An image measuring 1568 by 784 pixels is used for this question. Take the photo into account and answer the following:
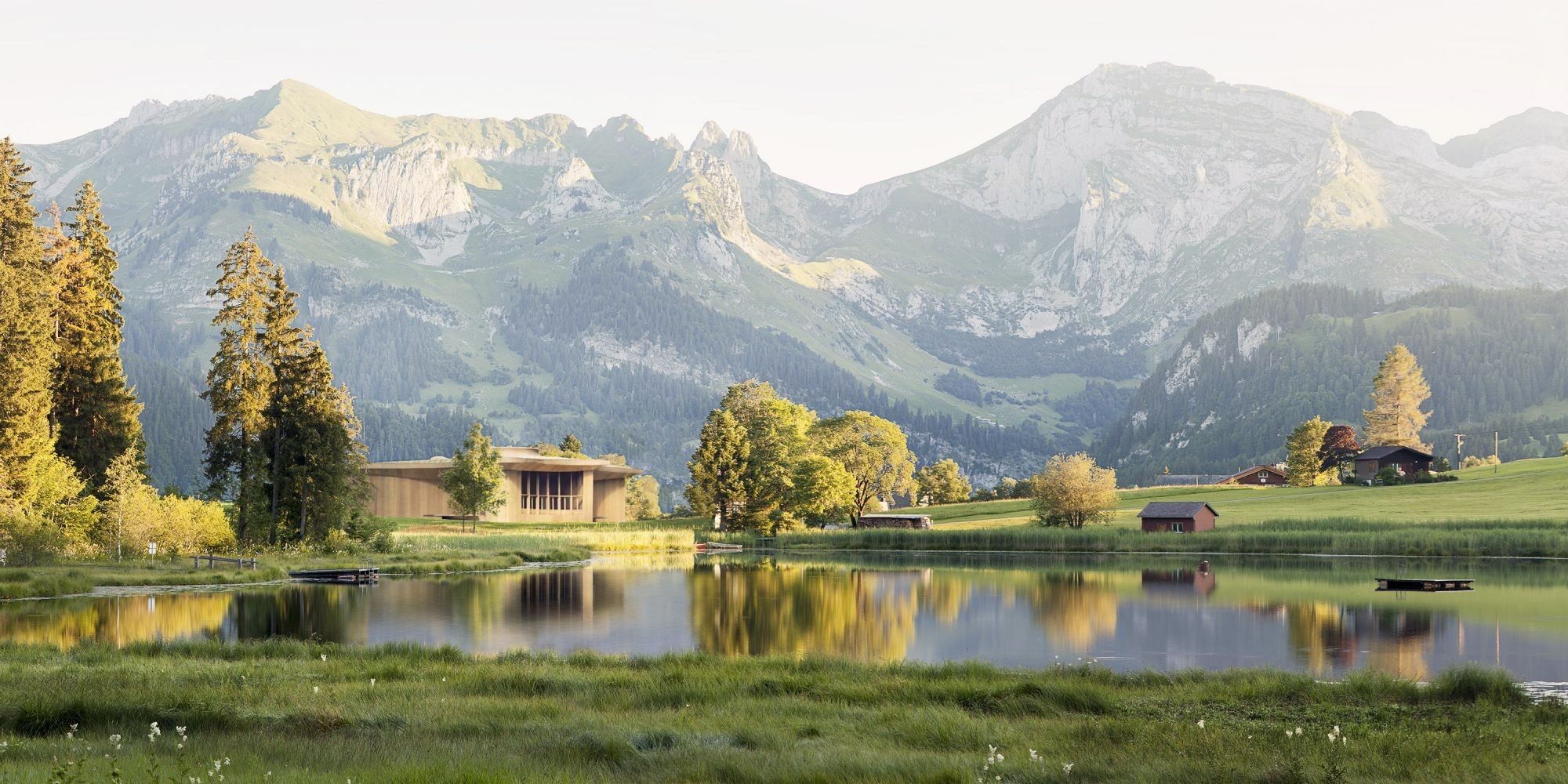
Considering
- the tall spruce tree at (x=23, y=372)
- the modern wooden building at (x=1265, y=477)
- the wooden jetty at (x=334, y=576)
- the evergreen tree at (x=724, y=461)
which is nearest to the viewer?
the tall spruce tree at (x=23, y=372)

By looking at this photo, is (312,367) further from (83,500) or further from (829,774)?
(829,774)

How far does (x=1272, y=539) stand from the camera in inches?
3415

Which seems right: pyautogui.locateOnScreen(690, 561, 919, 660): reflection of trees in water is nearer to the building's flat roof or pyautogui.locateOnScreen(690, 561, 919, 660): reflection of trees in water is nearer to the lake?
the lake

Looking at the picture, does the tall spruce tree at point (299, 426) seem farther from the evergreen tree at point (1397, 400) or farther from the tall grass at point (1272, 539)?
the evergreen tree at point (1397, 400)

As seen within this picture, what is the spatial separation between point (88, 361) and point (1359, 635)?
58.2 metres

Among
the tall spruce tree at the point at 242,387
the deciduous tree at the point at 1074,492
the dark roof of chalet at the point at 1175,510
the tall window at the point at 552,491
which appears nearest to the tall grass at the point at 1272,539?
the deciduous tree at the point at 1074,492

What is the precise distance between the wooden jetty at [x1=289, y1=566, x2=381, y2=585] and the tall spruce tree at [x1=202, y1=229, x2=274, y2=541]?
9820 mm

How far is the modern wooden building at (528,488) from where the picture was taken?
135875 millimetres

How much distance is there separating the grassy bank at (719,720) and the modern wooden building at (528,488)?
4188 inches

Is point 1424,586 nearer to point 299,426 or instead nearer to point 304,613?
point 304,613

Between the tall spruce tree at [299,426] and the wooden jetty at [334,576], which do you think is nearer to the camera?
the wooden jetty at [334,576]

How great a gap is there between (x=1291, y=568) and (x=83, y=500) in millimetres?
64577

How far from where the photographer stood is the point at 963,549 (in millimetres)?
96625

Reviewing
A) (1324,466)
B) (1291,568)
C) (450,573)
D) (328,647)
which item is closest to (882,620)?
(328,647)
